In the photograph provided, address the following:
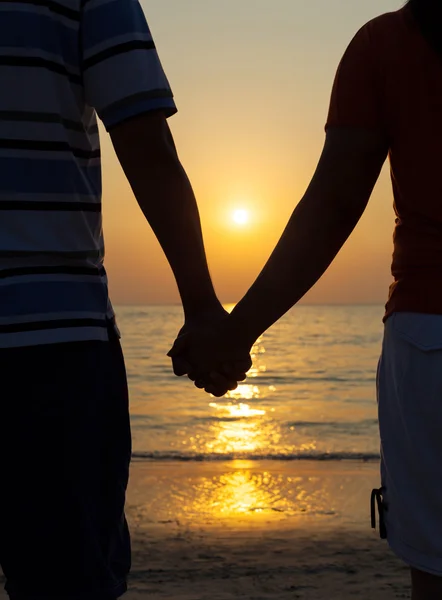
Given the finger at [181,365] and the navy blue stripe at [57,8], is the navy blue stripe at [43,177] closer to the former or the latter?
the navy blue stripe at [57,8]

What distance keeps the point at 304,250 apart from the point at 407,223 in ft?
1.25

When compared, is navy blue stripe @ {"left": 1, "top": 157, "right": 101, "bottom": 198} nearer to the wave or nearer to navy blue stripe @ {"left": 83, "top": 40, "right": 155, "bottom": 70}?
navy blue stripe @ {"left": 83, "top": 40, "right": 155, "bottom": 70}

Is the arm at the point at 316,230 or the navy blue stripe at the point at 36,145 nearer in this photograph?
the navy blue stripe at the point at 36,145

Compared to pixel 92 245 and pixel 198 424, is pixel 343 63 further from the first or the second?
pixel 198 424

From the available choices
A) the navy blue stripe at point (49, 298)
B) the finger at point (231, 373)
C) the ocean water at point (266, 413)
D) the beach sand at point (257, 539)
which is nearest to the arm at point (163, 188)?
the navy blue stripe at point (49, 298)

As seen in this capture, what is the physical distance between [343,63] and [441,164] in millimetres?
363

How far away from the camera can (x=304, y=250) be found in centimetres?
221

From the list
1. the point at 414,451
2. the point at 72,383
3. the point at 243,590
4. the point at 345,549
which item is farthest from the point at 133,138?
the point at 345,549

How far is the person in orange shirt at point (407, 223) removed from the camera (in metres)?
1.82

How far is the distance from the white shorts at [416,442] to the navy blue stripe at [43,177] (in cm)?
76

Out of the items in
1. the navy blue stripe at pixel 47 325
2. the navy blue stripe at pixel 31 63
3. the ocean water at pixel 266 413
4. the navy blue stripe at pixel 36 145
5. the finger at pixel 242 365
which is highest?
the navy blue stripe at pixel 31 63

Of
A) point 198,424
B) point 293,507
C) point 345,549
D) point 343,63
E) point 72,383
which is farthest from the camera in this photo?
point 198,424

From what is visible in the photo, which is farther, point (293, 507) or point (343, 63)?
point (293, 507)

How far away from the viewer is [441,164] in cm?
185
